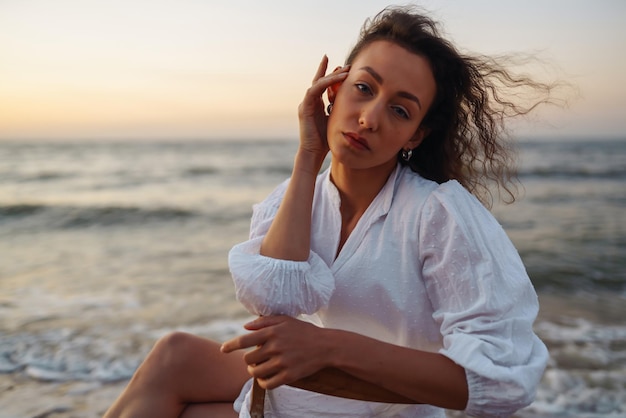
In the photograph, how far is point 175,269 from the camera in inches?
286

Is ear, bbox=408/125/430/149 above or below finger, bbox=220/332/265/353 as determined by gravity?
above

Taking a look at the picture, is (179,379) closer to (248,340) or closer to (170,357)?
(170,357)

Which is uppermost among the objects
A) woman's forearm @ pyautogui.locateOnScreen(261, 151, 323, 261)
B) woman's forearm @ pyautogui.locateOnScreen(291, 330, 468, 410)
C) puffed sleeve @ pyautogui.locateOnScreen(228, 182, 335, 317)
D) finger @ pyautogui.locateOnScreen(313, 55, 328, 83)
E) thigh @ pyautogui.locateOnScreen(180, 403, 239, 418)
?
finger @ pyautogui.locateOnScreen(313, 55, 328, 83)

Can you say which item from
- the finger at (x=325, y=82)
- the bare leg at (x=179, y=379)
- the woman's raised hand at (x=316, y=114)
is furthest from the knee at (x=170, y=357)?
the finger at (x=325, y=82)

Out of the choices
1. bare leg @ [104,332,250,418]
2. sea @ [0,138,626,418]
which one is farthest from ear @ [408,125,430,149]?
sea @ [0,138,626,418]

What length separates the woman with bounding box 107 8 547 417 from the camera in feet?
4.90

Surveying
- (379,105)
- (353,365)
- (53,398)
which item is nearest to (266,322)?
(353,365)

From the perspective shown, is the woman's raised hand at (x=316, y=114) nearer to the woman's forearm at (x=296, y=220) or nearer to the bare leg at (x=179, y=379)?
the woman's forearm at (x=296, y=220)

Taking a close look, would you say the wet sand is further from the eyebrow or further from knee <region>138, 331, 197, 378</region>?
the eyebrow

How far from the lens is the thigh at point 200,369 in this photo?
197 cm

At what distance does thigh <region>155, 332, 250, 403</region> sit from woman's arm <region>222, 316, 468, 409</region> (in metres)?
0.53

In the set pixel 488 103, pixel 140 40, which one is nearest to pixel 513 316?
pixel 488 103

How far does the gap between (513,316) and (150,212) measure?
36.6ft

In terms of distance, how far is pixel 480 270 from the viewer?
5.03 ft
